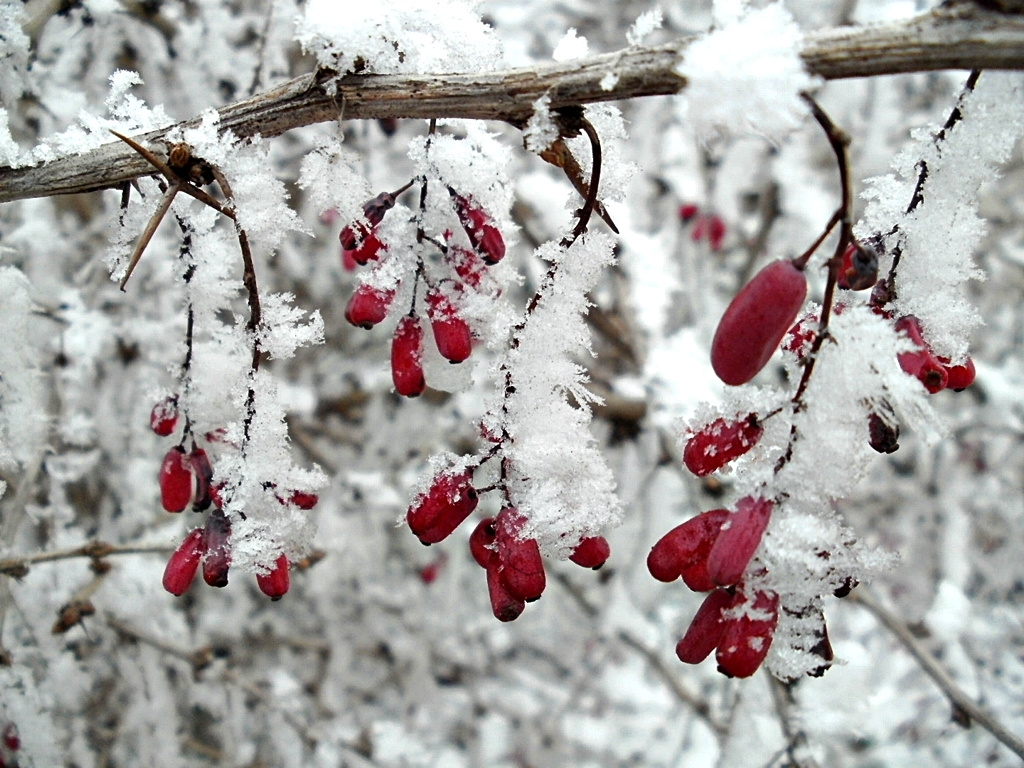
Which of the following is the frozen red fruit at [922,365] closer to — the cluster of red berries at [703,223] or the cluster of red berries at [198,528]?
the cluster of red berries at [198,528]

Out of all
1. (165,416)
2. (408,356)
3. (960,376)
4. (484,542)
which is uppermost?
(960,376)

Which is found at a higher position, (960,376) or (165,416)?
(960,376)

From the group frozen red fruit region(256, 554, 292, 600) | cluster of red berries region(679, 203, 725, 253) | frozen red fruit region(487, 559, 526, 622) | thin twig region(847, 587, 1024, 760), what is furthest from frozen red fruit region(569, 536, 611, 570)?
cluster of red berries region(679, 203, 725, 253)

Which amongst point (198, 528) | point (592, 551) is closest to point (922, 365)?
point (592, 551)

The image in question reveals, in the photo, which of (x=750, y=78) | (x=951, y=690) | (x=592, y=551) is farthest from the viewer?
(x=951, y=690)

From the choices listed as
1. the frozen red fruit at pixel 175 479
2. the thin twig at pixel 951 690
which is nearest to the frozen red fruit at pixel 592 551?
the frozen red fruit at pixel 175 479

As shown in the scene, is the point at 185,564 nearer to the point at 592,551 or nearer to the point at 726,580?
the point at 592,551

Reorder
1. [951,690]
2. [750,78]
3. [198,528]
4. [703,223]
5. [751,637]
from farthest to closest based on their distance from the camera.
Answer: [703,223]
[951,690]
[198,528]
[751,637]
[750,78]

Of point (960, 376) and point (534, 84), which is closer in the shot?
point (534, 84)
